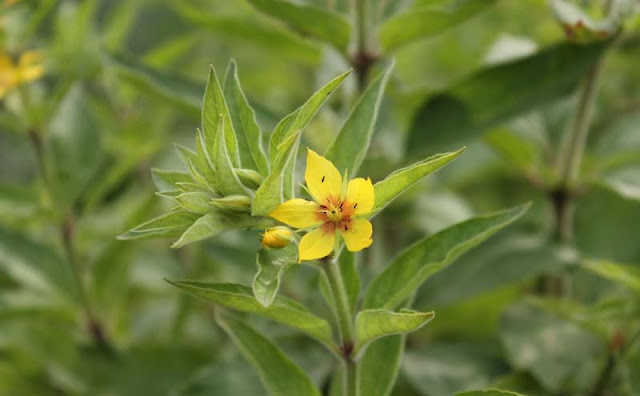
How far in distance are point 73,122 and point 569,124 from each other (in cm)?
78

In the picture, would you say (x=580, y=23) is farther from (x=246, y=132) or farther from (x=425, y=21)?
(x=246, y=132)

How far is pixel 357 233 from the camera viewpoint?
0.61 m

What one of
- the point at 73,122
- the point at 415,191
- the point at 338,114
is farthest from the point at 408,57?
the point at 73,122

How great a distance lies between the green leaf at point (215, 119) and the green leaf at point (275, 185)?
5 cm

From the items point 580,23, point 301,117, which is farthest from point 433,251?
point 580,23

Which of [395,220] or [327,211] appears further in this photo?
[395,220]

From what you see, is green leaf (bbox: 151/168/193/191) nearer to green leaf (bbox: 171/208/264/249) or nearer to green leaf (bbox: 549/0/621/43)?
green leaf (bbox: 171/208/264/249)

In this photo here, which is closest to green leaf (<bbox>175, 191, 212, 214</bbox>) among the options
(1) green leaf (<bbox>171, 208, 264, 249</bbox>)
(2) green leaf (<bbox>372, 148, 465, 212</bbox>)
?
(1) green leaf (<bbox>171, 208, 264, 249</bbox>)

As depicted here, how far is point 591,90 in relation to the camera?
1028mm

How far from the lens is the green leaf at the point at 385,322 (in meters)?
0.59

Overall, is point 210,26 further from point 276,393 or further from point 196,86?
point 276,393

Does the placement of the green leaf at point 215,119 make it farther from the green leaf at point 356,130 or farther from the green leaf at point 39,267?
the green leaf at point 39,267

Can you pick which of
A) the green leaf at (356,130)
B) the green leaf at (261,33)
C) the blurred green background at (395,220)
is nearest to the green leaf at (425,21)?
the blurred green background at (395,220)

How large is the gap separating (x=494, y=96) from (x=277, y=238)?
56 cm
